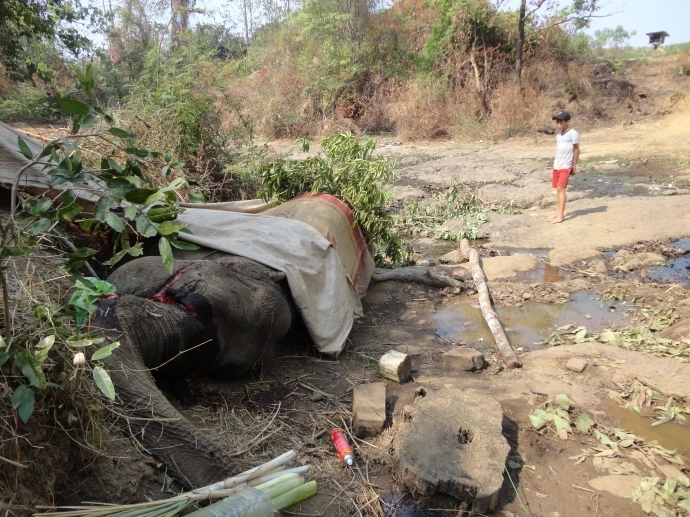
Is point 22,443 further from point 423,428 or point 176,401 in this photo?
point 423,428

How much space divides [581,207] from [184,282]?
7.30 meters

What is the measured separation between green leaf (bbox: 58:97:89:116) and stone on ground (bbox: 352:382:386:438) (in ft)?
7.41

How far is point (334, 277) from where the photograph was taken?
4336mm

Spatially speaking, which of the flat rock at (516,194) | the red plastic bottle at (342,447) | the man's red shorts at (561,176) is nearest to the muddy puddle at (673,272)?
the man's red shorts at (561,176)

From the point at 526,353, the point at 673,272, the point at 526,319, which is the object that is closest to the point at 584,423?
the point at 526,353

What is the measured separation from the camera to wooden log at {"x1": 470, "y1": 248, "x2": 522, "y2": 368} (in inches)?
165

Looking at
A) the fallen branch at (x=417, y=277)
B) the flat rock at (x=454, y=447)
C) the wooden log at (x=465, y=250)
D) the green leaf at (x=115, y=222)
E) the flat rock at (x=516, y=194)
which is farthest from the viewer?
the flat rock at (x=516, y=194)

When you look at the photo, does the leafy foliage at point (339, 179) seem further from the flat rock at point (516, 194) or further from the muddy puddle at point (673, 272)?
the flat rock at point (516, 194)

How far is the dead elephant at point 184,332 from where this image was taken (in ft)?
7.55

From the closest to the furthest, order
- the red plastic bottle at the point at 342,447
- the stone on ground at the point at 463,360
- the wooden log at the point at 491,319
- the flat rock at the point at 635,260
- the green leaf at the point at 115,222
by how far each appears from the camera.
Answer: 1. the green leaf at the point at 115,222
2. the red plastic bottle at the point at 342,447
3. the stone on ground at the point at 463,360
4. the wooden log at the point at 491,319
5. the flat rock at the point at 635,260

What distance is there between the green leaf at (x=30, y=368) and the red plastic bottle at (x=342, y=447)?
5.56ft

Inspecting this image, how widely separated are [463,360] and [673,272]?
11.5 ft

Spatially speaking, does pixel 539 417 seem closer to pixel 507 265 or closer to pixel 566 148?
pixel 507 265

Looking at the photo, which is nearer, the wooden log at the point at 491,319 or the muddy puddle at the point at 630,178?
the wooden log at the point at 491,319
